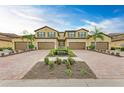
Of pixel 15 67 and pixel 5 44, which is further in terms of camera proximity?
pixel 5 44

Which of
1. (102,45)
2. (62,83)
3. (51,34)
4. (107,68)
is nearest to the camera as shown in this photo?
(62,83)

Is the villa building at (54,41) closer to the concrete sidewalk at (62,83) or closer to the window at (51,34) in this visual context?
the window at (51,34)

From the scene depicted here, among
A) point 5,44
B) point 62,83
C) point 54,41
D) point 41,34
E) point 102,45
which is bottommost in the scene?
point 62,83

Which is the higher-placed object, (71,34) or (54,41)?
(71,34)

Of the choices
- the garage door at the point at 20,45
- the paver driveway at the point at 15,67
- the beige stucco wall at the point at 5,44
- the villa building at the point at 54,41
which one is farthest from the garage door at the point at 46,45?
the paver driveway at the point at 15,67

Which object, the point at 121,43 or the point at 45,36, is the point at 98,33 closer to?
the point at 121,43

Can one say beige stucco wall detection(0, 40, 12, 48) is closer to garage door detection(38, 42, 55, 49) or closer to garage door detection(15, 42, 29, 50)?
garage door detection(15, 42, 29, 50)

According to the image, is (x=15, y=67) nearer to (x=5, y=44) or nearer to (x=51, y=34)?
(x=5, y=44)

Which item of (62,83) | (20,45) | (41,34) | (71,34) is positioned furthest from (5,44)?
(62,83)

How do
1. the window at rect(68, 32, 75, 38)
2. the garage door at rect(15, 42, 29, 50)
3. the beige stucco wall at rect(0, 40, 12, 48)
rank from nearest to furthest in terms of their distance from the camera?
1. the beige stucco wall at rect(0, 40, 12, 48)
2. the garage door at rect(15, 42, 29, 50)
3. the window at rect(68, 32, 75, 38)

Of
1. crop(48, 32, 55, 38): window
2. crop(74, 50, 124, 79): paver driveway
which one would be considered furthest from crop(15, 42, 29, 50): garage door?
crop(74, 50, 124, 79): paver driveway

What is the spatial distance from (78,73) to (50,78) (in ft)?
4.46
